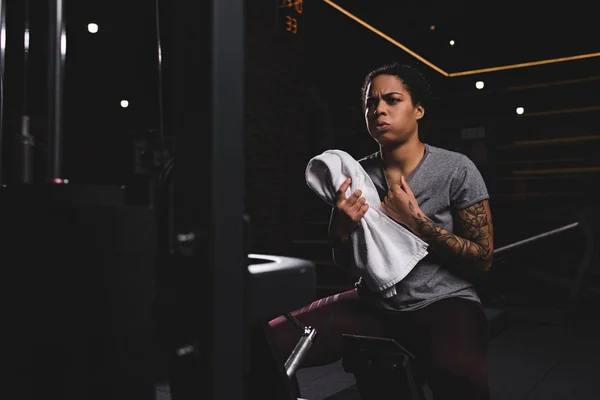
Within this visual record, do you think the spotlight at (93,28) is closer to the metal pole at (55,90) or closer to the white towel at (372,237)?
the white towel at (372,237)

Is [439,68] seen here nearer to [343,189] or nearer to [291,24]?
[291,24]

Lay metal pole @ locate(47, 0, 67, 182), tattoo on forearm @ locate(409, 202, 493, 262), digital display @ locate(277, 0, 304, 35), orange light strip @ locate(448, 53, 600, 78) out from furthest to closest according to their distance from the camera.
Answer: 1. orange light strip @ locate(448, 53, 600, 78)
2. digital display @ locate(277, 0, 304, 35)
3. tattoo on forearm @ locate(409, 202, 493, 262)
4. metal pole @ locate(47, 0, 67, 182)

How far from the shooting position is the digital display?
5477mm

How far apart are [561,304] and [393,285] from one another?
4.05 meters

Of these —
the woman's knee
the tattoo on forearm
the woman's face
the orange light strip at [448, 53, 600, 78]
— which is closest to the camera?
the woman's knee

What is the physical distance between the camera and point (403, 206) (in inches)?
52.9

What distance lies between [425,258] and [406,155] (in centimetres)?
29

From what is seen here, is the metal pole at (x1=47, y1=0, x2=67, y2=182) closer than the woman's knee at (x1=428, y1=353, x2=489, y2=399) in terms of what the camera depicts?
Yes

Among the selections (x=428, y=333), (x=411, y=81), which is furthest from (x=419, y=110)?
(x=428, y=333)

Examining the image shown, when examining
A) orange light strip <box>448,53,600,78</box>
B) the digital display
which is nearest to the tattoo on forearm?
the digital display

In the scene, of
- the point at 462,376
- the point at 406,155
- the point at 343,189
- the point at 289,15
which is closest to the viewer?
the point at 462,376

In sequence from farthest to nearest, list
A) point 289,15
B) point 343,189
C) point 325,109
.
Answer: point 325,109 < point 289,15 < point 343,189

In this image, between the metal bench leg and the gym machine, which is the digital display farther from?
the gym machine

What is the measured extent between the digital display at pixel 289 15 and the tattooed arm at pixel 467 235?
4516 mm
